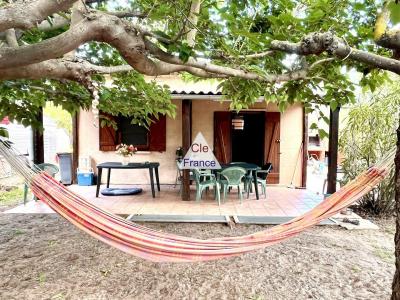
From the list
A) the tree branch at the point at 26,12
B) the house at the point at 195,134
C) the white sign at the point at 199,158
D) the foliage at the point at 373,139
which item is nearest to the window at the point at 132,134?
the house at the point at 195,134

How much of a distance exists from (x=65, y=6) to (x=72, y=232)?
10.2 feet

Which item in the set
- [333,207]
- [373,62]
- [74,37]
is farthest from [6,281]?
[373,62]

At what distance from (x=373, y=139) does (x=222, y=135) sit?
3304 mm

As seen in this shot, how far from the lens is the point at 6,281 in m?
2.54

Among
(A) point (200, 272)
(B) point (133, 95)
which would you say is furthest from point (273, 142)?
(A) point (200, 272)

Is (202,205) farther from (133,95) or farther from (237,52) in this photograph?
(237,52)

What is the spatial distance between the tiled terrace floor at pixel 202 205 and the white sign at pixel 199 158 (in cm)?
59

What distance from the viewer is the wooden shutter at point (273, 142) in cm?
710

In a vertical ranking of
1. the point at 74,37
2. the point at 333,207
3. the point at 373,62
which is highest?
the point at 74,37

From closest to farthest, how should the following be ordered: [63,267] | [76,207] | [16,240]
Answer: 1. [76,207]
2. [63,267]
3. [16,240]

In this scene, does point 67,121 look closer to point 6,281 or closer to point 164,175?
point 164,175

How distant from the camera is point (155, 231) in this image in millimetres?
2348

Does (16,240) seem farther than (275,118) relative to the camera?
No

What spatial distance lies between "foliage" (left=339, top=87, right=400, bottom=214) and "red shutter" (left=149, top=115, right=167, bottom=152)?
3.72 m
